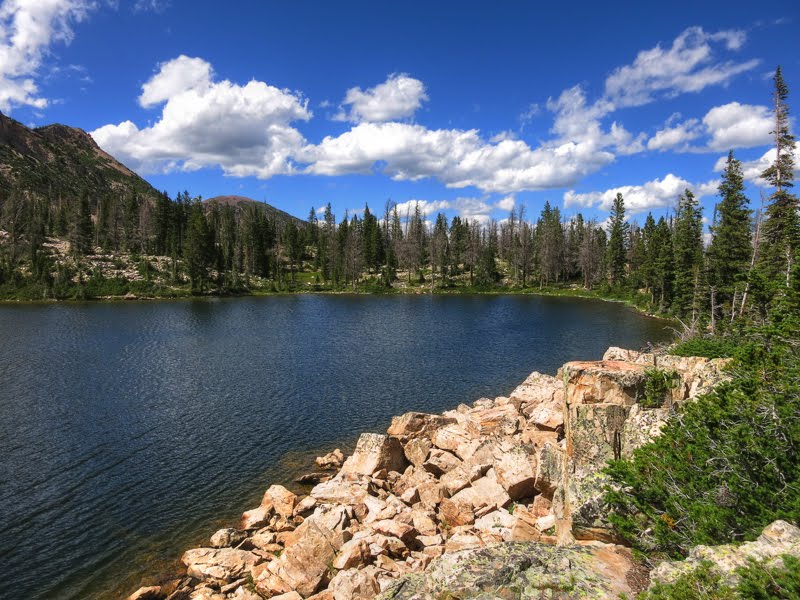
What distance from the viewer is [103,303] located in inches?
3932

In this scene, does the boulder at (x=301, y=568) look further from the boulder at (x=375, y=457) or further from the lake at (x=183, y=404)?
the boulder at (x=375, y=457)

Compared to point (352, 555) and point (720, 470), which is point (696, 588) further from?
point (352, 555)

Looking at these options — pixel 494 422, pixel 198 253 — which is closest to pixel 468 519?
pixel 494 422

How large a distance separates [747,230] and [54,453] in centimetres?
7320

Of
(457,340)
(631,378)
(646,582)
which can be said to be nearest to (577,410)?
(631,378)

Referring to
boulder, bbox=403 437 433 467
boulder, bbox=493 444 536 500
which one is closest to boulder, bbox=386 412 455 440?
boulder, bbox=403 437 433 467

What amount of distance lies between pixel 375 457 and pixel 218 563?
8.49 metres

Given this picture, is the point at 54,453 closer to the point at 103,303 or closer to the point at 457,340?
Answer: the point at 457,340

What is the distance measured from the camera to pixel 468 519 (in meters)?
18.1

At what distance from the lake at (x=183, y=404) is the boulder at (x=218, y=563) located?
152 cm

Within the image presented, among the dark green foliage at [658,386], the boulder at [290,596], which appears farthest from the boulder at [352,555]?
the dark green foliage at [658,386]

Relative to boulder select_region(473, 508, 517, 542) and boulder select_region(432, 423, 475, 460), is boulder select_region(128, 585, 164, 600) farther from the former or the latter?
boulder select_region(432, 423, 475, 460)

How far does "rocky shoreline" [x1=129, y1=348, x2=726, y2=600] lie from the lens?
1022cm

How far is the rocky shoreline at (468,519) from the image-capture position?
402 inches
